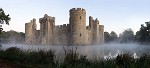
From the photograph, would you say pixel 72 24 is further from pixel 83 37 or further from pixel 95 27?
pixel 95 27

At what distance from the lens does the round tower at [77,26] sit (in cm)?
4022

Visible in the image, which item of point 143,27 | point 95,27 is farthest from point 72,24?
point 143,27

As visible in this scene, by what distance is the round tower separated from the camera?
40.2 meters

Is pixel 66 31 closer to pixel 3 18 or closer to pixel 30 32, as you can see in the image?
pixel 30 32

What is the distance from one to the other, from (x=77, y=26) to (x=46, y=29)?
6.60 meters

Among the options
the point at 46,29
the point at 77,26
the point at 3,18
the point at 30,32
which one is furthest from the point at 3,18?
the point at 30,32

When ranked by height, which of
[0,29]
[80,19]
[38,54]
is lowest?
[38,54]

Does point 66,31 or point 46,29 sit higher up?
point 46,29

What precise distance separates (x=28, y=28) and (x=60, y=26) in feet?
23.2

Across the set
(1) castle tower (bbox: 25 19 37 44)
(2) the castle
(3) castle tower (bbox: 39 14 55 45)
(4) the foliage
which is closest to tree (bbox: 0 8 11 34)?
(4) the foliage

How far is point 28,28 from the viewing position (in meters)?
47.8

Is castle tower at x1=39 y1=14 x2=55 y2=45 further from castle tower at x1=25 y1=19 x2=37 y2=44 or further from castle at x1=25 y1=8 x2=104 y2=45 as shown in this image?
castle tower at x1=25 y1=19 x2=37 y2=44

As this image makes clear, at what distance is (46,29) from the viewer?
44469 mm

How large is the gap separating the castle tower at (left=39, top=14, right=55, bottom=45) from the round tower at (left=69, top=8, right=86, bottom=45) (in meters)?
4.91
